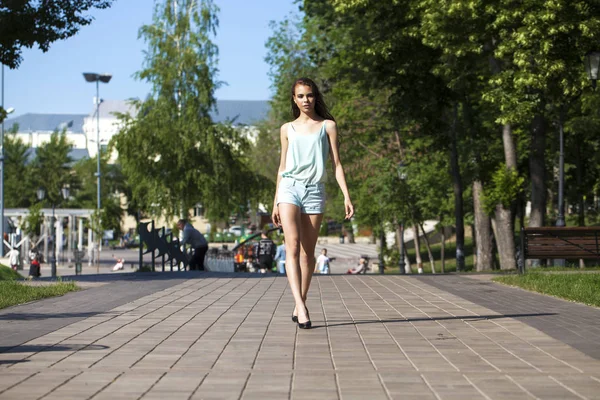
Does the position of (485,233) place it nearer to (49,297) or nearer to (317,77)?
(317,77)

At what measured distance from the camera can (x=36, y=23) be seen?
17.7m

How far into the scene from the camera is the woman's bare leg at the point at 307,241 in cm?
836

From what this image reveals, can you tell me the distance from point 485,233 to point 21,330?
24.1 m

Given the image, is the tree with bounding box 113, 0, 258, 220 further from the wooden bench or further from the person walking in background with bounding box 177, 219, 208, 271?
the wooden bench

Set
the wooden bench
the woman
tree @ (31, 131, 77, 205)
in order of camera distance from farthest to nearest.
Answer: tree @ (31, 131, 77, 205)
the wooden bench
the woman

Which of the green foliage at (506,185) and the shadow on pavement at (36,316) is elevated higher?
the green foliage at (506,185)

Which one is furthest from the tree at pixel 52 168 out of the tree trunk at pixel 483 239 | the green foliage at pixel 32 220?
the tree trunk at pixel 483 239

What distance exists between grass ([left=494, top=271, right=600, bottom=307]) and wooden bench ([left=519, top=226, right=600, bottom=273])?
1.78 metres

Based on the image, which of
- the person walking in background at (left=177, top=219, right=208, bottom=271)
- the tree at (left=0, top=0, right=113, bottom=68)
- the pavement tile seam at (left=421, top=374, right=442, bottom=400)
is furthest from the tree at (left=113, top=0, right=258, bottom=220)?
the pavement tile seam at (left=421, top=374, right=442, bottom=400)

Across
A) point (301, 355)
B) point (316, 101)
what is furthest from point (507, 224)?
point (301, 355)

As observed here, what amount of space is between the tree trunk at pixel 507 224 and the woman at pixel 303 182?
18062 mm

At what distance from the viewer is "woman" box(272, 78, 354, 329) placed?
8.29m

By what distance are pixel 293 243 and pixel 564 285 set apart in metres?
5.75

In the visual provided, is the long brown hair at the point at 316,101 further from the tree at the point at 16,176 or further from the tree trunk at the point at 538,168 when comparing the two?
the tree at the point at 16,176
